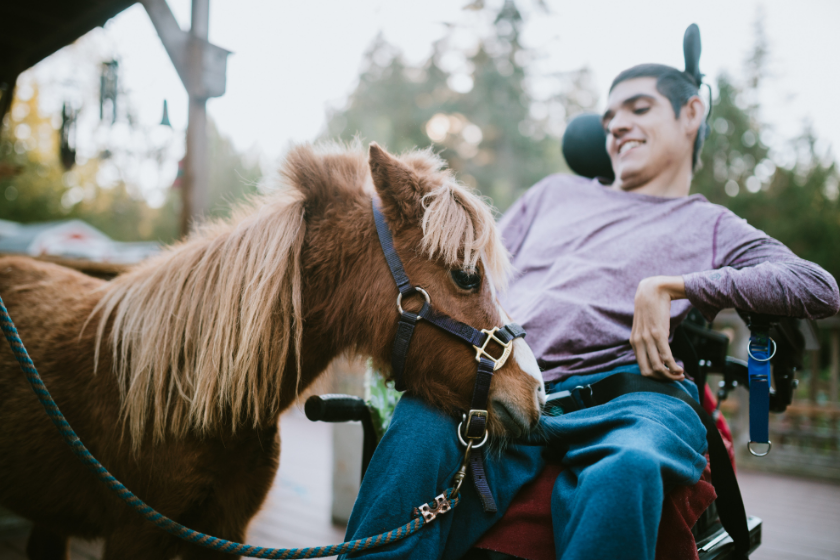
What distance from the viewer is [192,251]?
1.58 m

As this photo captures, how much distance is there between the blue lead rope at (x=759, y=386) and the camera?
5.34 feet

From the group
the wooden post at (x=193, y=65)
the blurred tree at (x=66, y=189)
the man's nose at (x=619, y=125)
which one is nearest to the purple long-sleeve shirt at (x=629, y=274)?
the man's nose at (x=619, y=125)

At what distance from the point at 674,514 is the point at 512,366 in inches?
20.9

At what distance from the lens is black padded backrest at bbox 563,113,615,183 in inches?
94.7

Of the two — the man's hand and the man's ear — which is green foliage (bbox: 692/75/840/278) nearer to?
the man's ear

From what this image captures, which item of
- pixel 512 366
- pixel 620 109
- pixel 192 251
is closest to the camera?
pixel 512 366

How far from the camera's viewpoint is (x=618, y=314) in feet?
5.47

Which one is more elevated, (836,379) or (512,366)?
(512,366)

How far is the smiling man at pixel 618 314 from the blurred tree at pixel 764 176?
42.9 ft

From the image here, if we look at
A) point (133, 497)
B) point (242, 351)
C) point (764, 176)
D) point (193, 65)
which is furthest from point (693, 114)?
point (764, 176)

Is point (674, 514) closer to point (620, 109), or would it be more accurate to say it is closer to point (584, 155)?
point (620, 109)

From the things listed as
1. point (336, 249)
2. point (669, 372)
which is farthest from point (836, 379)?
point (336, 249)

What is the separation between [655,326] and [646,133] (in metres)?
0.92

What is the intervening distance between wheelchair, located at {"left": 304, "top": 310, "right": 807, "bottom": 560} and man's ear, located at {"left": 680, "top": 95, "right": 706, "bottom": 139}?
2.56 ft
